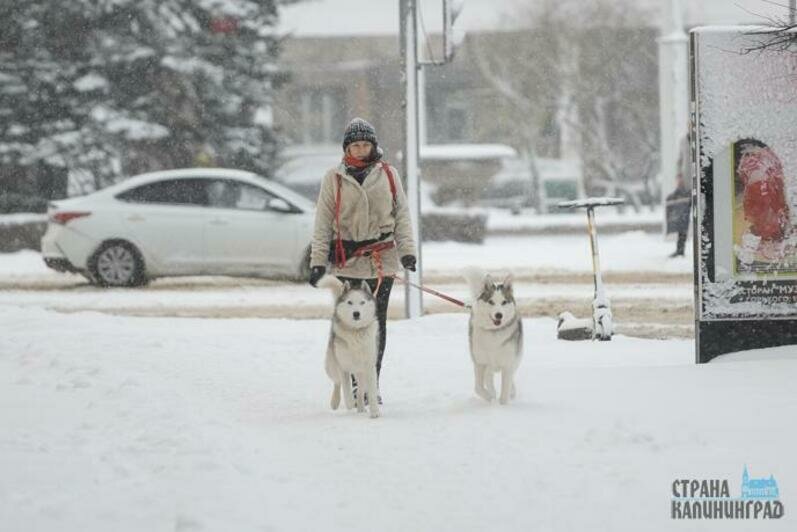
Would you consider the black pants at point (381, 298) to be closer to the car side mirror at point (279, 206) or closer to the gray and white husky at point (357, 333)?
the gray and white husky at point (357, 333)

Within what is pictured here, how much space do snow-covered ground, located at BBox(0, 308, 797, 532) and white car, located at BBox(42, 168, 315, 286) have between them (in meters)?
7.84

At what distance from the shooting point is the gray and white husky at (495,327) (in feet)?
27.6

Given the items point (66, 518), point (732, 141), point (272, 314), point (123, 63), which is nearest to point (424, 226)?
point (123, 63)

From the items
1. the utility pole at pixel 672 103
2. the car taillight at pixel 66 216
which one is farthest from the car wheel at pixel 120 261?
the utility pole at pixel 672 103

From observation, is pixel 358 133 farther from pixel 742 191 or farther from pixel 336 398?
pixel 742 191

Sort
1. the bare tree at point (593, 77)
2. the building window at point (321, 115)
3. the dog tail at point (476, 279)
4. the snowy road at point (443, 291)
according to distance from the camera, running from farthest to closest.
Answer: the building window at point (321, 115), the bare tree at point (593, 77), the snowy road at point (443, 291), the dog tail at point (476, 279)

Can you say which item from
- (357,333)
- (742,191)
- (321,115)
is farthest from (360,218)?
(321,115)

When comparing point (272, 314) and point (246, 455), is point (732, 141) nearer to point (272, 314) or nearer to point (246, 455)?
point (246, 455)

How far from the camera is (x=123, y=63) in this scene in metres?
30.0

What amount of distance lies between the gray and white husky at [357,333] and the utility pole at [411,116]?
6050mm

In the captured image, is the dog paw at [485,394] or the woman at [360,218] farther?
the dog paw at [485,394]

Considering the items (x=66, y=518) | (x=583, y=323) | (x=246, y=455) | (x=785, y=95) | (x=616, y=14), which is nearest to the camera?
(x=66, y=518)

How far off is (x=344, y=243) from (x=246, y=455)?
1.92 metres

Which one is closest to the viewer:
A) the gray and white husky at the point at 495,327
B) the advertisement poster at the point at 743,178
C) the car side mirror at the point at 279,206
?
the gray and white husky at the point at 495,327
